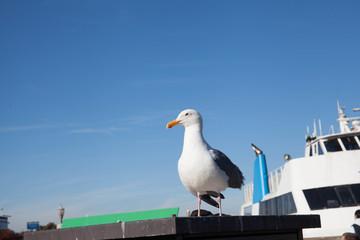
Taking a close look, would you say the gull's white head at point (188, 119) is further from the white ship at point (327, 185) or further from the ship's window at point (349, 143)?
the ship's window at point (349, 143)

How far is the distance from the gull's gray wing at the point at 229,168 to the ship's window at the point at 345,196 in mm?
10592

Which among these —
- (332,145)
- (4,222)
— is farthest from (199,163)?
(4,222)

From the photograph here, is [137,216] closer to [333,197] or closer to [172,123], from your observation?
[172,123]

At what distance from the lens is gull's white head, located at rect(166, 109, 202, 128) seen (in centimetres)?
530

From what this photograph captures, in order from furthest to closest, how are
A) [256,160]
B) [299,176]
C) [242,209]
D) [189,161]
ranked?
1. [242,209]
2. [256,160]
3. [299,176]
4. [189,161]

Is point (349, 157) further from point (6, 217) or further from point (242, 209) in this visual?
point (6, 217)

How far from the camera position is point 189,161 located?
4996mm

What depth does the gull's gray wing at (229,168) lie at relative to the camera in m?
5.25

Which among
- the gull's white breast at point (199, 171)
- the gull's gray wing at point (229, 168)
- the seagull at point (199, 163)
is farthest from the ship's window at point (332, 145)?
the gull's white breast at point (199, 171)

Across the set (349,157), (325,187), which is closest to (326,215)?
(325,187)

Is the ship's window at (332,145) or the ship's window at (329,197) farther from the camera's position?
the ship's window at (332,145)

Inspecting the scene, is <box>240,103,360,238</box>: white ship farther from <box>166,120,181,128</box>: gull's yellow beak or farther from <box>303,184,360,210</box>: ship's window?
<box>166,120,181,128</box>: gull's yellow beak

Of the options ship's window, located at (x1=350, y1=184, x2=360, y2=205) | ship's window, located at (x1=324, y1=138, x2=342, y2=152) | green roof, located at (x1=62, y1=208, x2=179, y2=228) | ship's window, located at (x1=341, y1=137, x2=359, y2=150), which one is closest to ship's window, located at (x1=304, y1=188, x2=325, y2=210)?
ship's window, located at (x1=350, y1=184, x2=360, y2=205)

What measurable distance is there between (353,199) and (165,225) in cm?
1331
